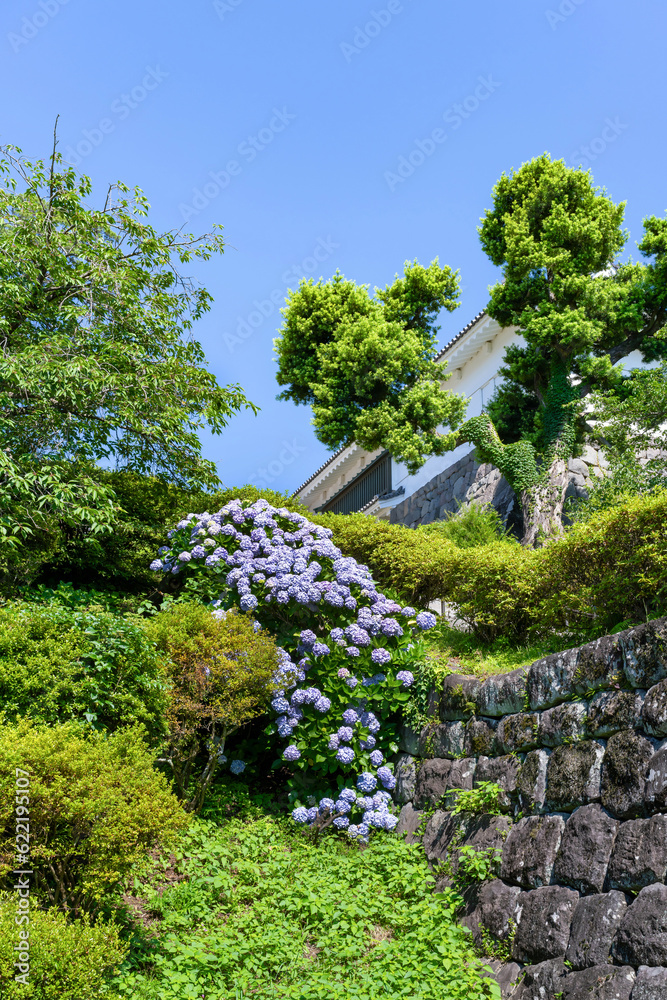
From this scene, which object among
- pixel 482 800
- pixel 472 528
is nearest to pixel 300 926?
pixel 482 800

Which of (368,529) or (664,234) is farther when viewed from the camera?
(664,234)

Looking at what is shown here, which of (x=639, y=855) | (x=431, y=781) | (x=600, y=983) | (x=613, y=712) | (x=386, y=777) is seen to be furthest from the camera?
(x=386, y=777)

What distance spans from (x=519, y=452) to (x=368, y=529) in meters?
5.69

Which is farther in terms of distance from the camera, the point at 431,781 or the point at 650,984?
the point at 431,781

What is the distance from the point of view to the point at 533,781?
6.01 meters

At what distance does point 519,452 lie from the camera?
14680 mm

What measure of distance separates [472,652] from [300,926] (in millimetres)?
3857

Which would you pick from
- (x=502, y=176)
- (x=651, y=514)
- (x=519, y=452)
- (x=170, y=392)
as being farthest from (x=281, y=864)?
(x=502, y=176)

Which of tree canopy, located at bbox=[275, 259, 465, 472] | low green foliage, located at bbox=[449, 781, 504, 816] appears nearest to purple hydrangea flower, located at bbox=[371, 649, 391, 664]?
low green foliage, located at bbox=[449, 781, 504, 816]

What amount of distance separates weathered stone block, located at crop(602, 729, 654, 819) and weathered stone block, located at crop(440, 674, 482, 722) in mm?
1944

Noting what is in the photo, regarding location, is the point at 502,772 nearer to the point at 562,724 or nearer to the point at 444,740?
the point at 562,724

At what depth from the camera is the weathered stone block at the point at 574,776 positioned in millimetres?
5430

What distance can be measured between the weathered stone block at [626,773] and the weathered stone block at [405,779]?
2.78 m

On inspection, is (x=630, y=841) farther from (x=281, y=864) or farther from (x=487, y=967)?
(x=281, y=864)
